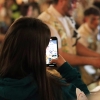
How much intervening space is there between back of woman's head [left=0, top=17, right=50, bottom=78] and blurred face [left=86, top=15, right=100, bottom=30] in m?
1.17

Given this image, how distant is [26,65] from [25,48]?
44 millimetres

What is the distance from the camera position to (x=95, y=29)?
186 centimetres

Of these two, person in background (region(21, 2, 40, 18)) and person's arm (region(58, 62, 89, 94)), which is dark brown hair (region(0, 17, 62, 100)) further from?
person in background (region(21, 2, 40, 18))

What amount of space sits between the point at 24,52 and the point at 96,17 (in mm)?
1210

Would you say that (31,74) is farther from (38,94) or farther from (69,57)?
(69,57)

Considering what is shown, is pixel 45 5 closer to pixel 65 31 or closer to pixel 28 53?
pixel 65 31

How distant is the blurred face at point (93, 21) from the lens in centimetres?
182

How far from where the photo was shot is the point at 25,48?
2.25ft

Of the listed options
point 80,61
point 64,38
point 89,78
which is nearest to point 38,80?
point 80,61

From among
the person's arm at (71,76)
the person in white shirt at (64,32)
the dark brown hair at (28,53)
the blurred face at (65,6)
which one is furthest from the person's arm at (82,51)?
the dark brown hair at (28,53)

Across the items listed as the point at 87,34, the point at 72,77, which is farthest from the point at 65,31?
the point at 72,77

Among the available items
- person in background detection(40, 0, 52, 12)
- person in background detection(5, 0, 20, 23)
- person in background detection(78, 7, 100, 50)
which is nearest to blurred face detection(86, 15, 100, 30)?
person in background detection(78, 7, 100, 50)

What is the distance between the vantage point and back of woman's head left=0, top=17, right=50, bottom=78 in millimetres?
683

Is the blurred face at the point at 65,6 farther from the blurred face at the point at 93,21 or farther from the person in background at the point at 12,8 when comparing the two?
the person in background at the point at 12,8
